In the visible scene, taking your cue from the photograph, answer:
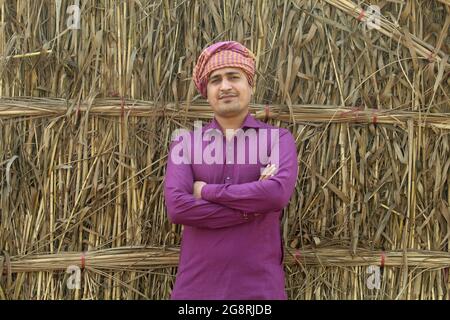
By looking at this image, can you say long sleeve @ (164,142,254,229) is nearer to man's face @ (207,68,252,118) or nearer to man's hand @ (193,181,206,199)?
man's hand @ (193,181,206,199)

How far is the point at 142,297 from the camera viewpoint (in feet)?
8.77

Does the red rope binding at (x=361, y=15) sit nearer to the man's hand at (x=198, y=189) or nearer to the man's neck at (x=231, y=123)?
the man's neck at (x=231, y=123)

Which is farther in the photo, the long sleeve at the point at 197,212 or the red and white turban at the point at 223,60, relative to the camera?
the red and white turban at the point at 223,60

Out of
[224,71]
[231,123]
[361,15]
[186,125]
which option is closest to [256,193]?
[231,123]

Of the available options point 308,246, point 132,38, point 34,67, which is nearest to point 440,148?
point 308,246

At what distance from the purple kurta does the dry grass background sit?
380mm

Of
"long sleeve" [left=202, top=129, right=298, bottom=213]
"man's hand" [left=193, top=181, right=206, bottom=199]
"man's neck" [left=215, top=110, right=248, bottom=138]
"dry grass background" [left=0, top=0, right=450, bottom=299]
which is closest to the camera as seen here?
"long sleeve" [left=202, top=129, right=298, bottom=213]

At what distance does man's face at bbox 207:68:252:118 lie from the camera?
7.49 feet

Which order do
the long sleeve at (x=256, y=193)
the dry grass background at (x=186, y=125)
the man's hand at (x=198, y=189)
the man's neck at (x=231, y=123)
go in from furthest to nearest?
the dry grass background at (x=186, y=125), the man's neck at (x=231, y=123), the man's hand at (x=198, y=189), the long sleeve at (x=256, y=193)

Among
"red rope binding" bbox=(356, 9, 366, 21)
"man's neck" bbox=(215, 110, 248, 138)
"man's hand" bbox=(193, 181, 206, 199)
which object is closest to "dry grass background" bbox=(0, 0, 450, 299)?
"red rope binding" bbox=(356, 9, 366, 21)

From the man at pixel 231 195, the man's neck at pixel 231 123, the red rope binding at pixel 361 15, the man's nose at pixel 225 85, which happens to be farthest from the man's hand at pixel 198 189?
the red rope binding at pixel 361 15

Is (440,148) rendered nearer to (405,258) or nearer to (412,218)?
(412,218)

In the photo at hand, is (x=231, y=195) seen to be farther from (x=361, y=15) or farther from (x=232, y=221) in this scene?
(x=361, y=15)

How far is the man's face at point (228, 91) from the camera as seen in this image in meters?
2.28
